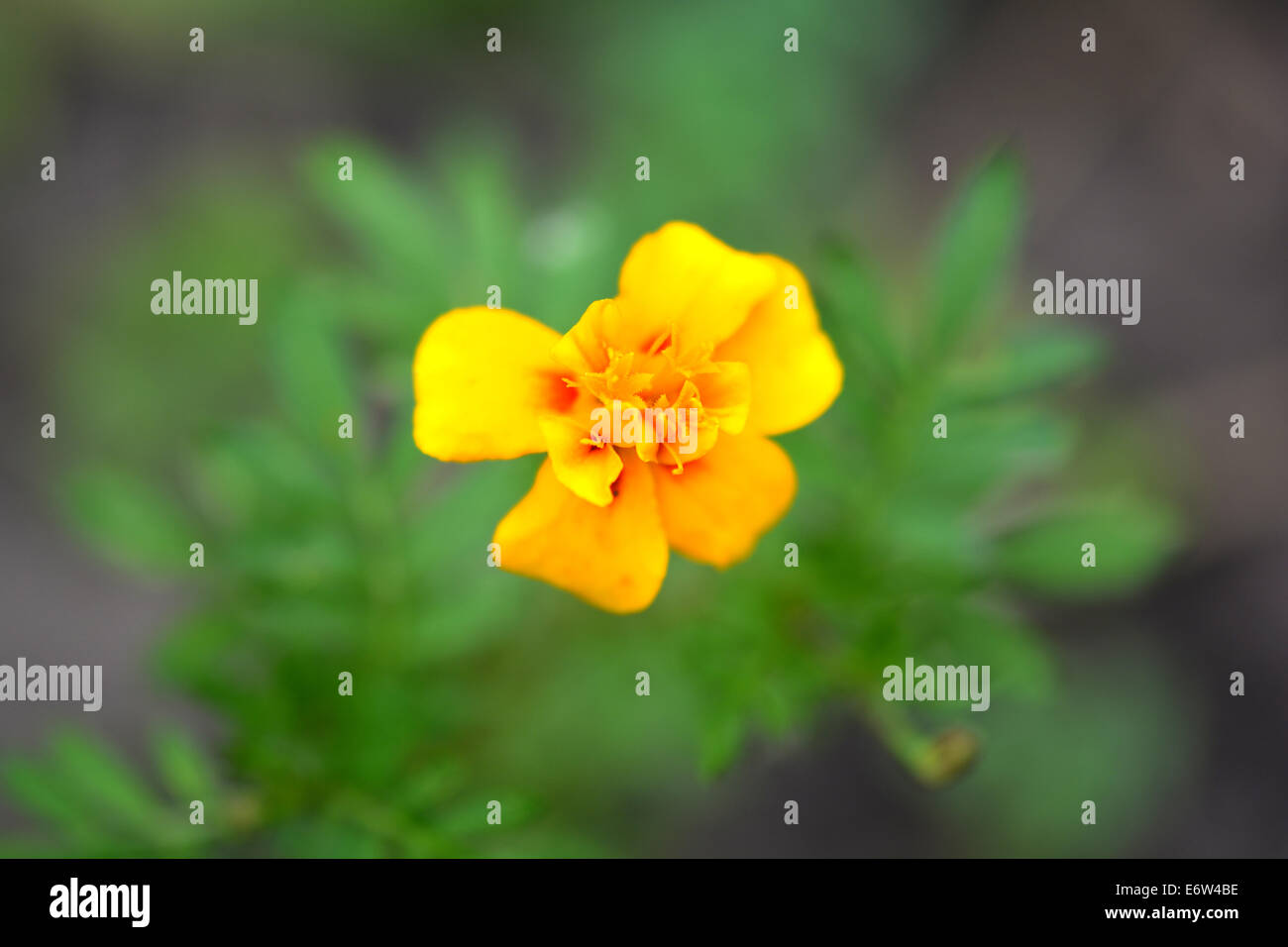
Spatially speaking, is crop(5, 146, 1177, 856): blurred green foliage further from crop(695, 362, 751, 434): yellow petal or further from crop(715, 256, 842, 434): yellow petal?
crop(695, 362, 751, 434): yellow petal

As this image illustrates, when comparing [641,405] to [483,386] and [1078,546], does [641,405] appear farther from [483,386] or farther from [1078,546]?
[1078,546]

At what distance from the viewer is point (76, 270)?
16.8 ft

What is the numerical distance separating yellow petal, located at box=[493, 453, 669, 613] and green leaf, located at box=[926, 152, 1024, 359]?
1303mm

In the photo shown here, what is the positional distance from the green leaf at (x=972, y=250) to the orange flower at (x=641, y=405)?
3.25 ft

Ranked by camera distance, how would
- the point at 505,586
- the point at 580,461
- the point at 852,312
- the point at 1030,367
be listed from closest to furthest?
the point at 580,461, the point at 852,312, the point at 1030,367, the point at 505,586

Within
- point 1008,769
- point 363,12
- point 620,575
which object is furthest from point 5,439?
point 1008,769

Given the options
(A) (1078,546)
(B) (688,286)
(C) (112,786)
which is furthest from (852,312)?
(C) (112,786)

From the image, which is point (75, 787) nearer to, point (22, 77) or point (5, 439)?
point (5, 439)

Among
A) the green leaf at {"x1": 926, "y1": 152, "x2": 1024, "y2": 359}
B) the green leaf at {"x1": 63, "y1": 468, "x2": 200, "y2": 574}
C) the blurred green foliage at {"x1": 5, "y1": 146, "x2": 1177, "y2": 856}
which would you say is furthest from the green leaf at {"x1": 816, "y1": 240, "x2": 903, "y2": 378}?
the green leaf at {"x1": 63, "y1": 468, "x2": 200, "y2": 574}

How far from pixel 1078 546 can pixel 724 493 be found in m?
1.66

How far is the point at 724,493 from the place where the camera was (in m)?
2.13

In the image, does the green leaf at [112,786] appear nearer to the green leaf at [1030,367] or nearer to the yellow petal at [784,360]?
the yellow petal at [784,360]

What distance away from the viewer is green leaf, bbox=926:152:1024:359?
115 inches

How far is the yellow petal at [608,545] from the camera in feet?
6.67
